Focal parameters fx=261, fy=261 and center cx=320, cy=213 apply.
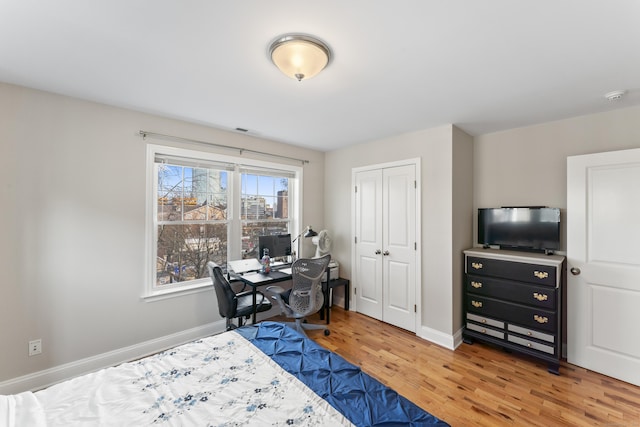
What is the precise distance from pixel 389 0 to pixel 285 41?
58 centimetres

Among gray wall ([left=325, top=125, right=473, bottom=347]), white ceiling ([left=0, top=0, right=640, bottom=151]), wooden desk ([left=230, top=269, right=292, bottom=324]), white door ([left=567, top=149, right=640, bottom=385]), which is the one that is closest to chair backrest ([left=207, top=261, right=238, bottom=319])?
wooden desk ([left=230, top=269, right=292, bottom=324])

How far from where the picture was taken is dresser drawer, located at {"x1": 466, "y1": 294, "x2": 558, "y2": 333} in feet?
7.97

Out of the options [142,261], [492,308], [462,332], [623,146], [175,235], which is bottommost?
[462,332]

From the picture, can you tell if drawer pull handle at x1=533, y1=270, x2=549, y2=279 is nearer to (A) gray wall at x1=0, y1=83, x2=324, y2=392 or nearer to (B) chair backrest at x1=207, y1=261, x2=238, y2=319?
(B) chair backrest at x1=207, y1=261, x2=238, y2=319

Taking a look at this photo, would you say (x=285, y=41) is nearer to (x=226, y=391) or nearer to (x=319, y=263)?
(x=226, y=391)

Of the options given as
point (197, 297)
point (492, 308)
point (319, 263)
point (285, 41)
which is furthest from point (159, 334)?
point (492, 308)

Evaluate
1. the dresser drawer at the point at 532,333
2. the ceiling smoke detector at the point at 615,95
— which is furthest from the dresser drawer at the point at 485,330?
the ceiling smoke detector at the point at 615,95

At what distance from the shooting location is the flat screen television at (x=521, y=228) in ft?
8.88

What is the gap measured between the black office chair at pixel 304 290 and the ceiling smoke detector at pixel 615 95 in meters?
2.83

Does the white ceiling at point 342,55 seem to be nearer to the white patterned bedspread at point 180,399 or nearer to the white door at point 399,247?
the white door at point 399,247

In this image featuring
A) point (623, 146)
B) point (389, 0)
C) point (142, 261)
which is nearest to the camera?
point (389, 0)

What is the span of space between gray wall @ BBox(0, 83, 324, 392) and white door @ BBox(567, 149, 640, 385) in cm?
406

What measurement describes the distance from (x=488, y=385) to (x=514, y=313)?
801 mm

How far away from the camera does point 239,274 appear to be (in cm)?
298
